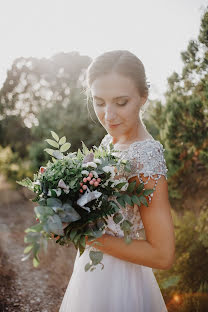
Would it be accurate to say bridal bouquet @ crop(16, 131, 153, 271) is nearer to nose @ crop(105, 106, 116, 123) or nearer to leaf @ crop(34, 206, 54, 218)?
leaf @ crop(34, 206, 54, 218)

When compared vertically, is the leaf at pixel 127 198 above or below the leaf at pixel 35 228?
above

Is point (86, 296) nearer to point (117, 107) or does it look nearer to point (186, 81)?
point (117, 107)

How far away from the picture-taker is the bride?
1472 millimetres

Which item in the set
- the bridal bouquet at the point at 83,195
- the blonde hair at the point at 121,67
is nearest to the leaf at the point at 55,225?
the bridal bouquet at the point at 83,195

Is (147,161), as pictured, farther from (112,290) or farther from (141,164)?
(112,290)

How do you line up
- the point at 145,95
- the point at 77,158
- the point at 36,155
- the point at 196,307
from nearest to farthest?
the point at 77,158
the point at 145,95
the point at 196,307
the point at 36,155

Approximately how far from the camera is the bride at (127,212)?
4.83ft

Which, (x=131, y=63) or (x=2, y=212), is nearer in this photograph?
(x=131, y=63)

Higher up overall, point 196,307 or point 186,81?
point 186,81

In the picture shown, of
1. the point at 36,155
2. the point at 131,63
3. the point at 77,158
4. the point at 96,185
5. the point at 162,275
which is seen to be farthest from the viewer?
the point at 36,155

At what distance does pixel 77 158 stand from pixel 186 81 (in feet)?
10.4

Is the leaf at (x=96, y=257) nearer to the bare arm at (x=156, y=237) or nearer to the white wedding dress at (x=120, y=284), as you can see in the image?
the bare arm at (x=156, y=237)

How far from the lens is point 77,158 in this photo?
1590mm

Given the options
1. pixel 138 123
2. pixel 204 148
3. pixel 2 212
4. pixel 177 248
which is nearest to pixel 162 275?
pixel 177 248
